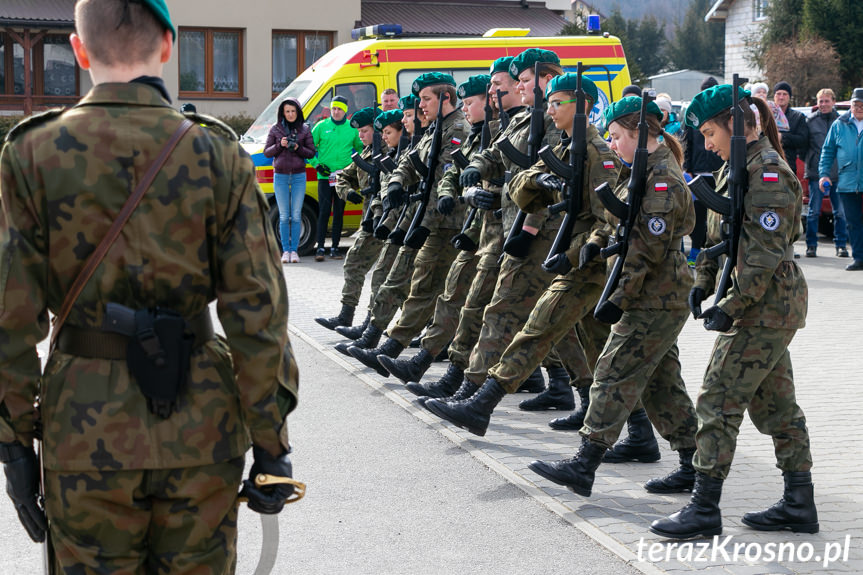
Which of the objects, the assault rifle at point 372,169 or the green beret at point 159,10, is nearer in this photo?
the green beret at point 159,10

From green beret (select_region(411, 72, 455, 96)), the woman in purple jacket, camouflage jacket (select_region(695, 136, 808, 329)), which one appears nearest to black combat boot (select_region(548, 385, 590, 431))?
camouflage jacket (select_region(695, 136, 808, 329))

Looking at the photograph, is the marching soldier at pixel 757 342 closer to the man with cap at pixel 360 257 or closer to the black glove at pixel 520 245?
the black glove at pixel 520 245

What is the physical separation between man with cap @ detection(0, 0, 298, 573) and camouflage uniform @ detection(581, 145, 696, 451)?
2790 millimetres

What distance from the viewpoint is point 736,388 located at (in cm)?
477

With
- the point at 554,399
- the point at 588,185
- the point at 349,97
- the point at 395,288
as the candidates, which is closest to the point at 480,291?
the point at 554,399

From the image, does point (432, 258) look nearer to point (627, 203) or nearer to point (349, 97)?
point (627, 203)

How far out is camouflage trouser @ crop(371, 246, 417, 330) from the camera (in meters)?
8.78

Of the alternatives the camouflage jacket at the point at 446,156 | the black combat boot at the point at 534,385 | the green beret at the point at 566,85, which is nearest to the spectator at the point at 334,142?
the camouflage jacket at the point at 446,156

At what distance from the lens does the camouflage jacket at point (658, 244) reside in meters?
5.28

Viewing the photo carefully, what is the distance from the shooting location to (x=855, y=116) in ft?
45.0

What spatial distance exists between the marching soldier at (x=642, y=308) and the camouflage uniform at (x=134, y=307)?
279 cm

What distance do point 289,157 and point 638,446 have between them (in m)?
9.48

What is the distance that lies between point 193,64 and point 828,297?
21.8 m

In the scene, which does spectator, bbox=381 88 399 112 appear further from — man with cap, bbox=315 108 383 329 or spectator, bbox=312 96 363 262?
spectator, bbox=312 96 363 262
